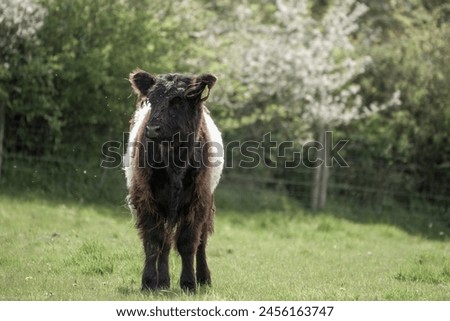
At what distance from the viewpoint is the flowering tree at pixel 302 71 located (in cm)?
1964

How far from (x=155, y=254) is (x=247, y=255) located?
152 inches

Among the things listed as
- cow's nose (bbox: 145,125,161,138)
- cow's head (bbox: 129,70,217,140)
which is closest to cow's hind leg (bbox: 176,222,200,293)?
cow's head (bbox: 129,70,217,140)

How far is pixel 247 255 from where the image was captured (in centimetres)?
1186

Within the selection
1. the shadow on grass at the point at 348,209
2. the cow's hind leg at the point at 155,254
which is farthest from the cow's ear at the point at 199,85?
the shadow on grass at the point at 348,209

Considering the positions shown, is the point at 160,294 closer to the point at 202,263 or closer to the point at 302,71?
the point at 202,263

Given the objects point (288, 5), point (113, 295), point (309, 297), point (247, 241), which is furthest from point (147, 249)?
point (288, 5)

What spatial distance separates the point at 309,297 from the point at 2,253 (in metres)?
4.46

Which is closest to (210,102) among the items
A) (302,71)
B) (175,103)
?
(302,71)

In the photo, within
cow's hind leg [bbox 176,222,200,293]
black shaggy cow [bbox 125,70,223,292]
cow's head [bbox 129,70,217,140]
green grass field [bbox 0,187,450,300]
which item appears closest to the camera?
cow's head [bbox 129,70,217,140]

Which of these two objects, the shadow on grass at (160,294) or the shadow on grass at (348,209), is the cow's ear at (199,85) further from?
the shadow on grass at (348,209)

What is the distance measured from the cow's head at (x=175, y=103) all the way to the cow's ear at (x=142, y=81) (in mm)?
82

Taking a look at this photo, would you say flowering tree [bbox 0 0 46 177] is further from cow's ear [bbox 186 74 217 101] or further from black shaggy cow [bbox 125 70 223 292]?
cow's ear [bbox 186 74 217 101]

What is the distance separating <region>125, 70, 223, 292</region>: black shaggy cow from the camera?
7.85 m

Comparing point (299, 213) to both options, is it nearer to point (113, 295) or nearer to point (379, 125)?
point (379, 125)
